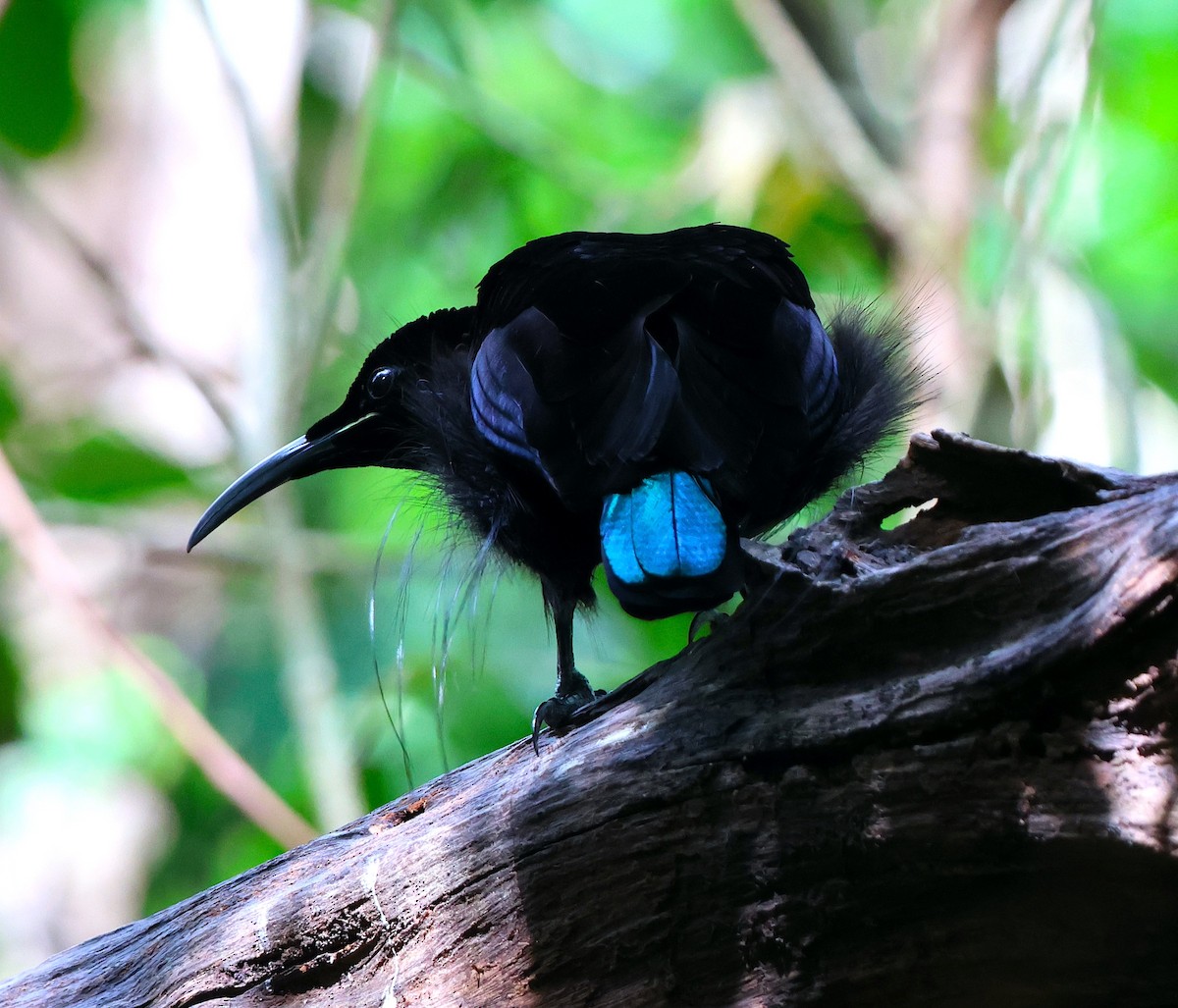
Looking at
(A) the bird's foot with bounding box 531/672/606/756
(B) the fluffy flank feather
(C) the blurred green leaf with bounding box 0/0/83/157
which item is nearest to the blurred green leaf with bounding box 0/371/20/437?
(C) the blurred green leaf with bounding box 0/0/83/157

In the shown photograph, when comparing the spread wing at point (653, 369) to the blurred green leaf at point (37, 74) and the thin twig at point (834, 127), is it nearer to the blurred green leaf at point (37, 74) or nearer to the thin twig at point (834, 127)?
the thin twig at point (834, 127)

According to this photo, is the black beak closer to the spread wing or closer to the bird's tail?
the spread wing

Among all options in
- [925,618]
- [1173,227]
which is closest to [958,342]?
[1173,227]

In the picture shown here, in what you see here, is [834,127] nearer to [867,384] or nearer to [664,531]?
[867,384]

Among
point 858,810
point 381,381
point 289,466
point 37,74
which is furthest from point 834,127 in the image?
point 858,810

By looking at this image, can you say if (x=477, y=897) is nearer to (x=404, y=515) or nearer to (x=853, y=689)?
(x=853, y=689)

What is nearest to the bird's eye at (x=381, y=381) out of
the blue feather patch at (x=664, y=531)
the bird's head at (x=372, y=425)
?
the bird's head at (x=372, y=425)
